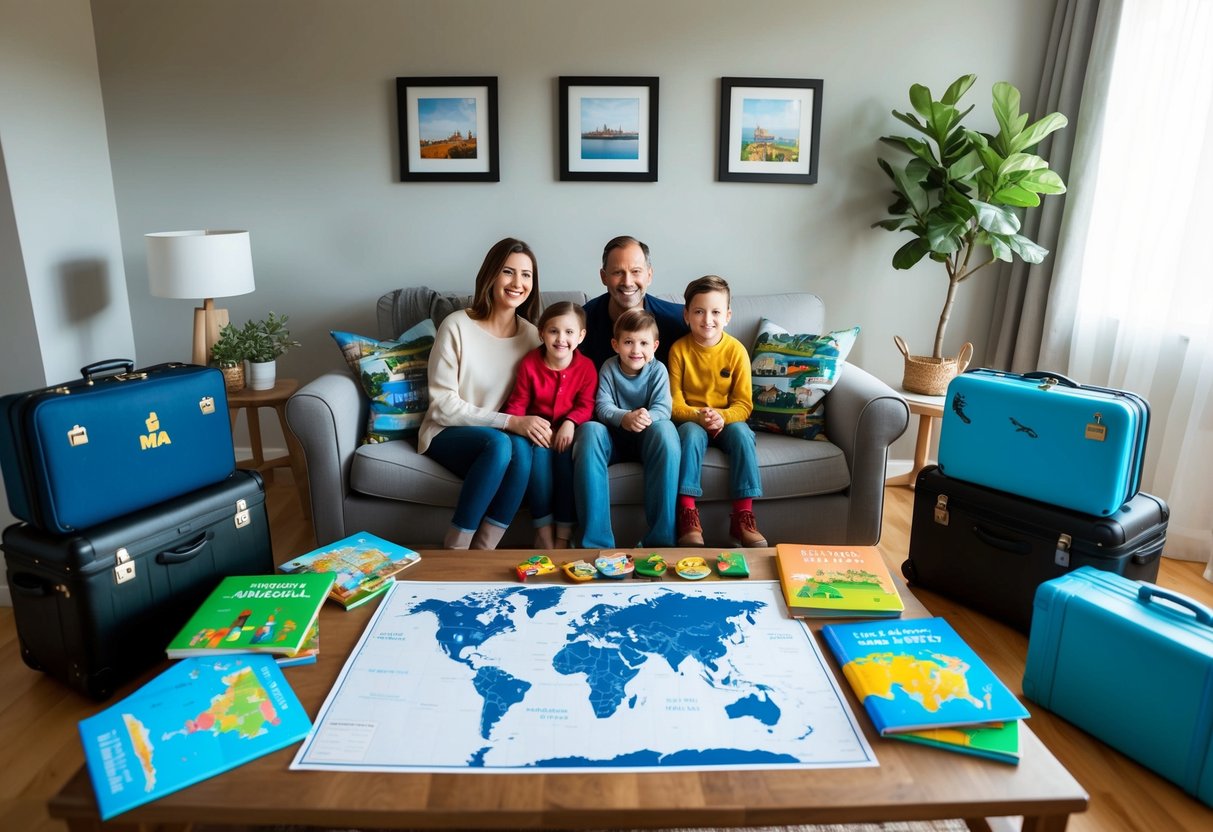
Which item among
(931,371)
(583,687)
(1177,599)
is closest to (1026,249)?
(931,371)

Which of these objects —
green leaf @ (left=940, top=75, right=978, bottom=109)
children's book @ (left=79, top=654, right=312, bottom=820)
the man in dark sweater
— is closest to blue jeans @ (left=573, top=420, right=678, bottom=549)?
the man in dark sweater

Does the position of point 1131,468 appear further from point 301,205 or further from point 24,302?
point 24,302

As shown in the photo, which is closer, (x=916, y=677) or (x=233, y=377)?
(x=916, y=677)

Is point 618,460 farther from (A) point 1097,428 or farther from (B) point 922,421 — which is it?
(B) point 922,421

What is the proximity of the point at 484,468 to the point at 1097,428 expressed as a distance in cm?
161

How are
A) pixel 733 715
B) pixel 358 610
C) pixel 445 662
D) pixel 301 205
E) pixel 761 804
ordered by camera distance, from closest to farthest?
pixel 761 804, pixel 733 715, pixel 445 662, pixel 358 610, pixel 301 205

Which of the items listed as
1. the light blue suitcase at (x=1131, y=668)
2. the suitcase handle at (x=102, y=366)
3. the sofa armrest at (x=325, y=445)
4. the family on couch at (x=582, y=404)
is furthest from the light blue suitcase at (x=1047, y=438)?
the suitcase handle at (x=102, y=366)

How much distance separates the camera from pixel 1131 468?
1.98m

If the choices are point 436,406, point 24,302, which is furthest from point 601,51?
point 24,302

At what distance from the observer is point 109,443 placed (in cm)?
173

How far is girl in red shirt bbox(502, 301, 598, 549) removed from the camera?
2.39m

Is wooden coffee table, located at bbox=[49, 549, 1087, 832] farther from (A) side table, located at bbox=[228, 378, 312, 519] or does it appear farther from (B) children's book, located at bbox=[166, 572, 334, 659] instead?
(A) side table, located at bbox=[228, 378, 312, 519]

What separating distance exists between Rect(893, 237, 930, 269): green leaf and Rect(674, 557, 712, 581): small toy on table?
183 centimetres

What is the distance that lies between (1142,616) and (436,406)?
1.91 m
